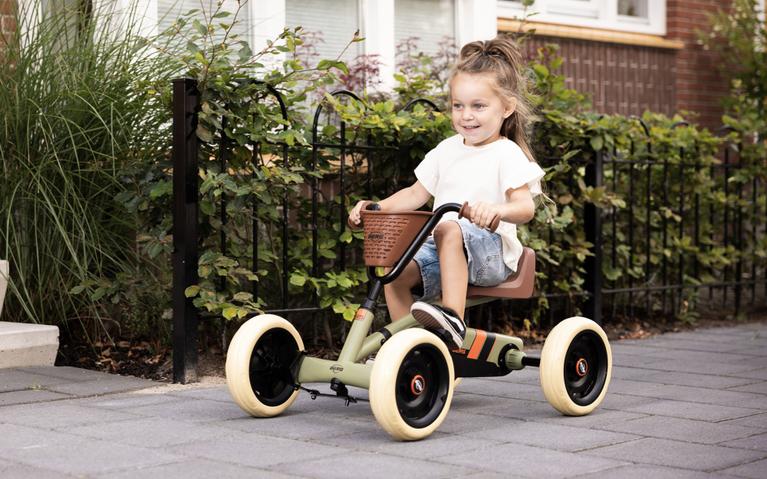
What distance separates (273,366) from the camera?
3.96 meters

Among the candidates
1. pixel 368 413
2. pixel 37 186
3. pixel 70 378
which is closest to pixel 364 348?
pixel 368 413

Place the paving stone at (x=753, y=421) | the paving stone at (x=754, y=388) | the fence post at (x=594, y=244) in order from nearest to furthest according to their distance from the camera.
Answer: the paving stone at (x=753, y=421) < the paving stone at (x=754, y=388) < the fence post at (x=594, y=244)

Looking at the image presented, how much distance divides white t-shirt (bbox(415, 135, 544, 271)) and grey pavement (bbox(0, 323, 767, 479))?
0.67 m

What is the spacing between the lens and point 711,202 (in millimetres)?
7223

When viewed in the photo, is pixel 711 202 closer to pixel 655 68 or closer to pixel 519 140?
pixel 655 68

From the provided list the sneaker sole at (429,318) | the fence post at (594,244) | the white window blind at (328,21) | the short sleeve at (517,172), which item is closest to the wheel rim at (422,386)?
the sneaker sole at (429,318)

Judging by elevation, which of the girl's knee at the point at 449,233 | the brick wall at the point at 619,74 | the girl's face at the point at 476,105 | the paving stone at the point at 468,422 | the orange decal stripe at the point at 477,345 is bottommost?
the paving stone at the point at 468,422

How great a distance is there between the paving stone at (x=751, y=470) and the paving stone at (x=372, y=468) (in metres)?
0.71

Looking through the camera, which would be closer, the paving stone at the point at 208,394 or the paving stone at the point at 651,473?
the paving stone at the point at 651,473

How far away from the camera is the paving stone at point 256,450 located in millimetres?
3275

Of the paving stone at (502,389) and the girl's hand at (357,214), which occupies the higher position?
the girl's hand at (357,214)

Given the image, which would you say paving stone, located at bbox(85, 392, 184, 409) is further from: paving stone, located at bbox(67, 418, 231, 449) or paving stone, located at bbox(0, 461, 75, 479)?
paving stone, located at bbox(0, 461, 75, 479)

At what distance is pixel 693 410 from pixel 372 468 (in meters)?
1.54

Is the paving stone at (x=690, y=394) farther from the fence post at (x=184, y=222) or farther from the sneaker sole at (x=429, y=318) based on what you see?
the fence post at (x=184, y=222)
